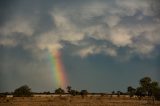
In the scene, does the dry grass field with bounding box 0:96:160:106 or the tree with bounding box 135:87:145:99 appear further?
the tree with bounding box 135:87:145:99

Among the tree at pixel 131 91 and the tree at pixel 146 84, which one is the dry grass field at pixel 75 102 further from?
the tree at pixel 131 91

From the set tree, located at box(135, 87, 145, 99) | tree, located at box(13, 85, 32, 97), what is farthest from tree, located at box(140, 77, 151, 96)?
tree, located at box(13, 85, 32, 97)

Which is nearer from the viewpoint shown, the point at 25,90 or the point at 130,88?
the point at 25,90

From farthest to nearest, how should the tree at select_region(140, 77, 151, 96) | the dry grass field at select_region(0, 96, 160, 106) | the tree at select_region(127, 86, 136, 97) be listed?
the tree at select_region(127, 86, 136, 97)
the tree at select_region(140, 77, 151, 96)
the dry grass field at select_region(0, 96, 160, 106)

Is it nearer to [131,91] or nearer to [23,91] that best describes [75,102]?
[23,91]

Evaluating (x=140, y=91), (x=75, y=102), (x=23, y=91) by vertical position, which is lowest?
(x=75, y=102)

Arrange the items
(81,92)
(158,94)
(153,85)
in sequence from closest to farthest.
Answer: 1. (158,94)
2. (153,85)
3. (81,92)

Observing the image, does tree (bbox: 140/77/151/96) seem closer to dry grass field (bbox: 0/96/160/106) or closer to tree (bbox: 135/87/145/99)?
tree (bbox: 135/87/145/99)

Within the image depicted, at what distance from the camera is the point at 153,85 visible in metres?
107

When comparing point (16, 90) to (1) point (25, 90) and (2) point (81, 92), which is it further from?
(2) point (81, 92)

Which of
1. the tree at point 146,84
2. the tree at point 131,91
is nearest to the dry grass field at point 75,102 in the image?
the tree at point 146,84

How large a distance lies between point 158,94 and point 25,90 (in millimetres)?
49870

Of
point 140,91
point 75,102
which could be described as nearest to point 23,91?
point 140,91

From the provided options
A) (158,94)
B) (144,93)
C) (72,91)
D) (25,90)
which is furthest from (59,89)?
(158,94)
